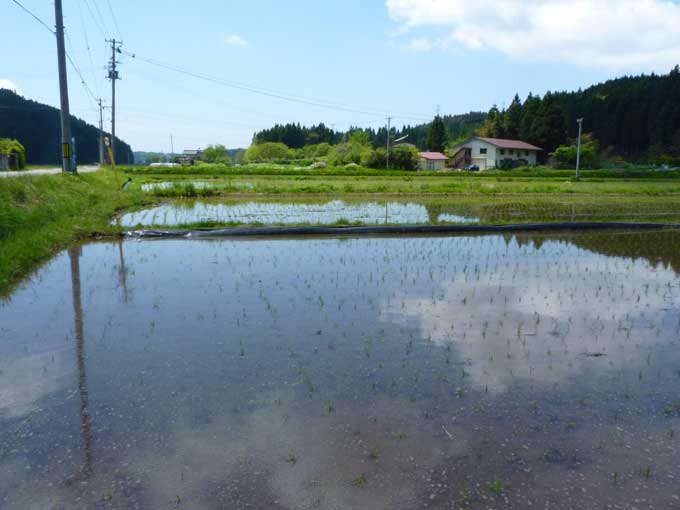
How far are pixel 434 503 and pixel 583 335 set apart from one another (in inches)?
120

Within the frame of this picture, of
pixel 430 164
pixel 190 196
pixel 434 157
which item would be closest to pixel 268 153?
pixel 430 164

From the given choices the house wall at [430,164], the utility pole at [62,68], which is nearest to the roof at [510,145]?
the house wall at [430,164]

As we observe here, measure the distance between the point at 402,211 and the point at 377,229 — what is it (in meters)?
4.79

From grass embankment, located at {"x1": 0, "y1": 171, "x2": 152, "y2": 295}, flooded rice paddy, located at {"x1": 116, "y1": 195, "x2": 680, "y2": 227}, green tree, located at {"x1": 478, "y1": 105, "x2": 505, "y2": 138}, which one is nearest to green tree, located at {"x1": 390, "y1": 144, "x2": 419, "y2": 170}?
green tree, located at {"x1": 478, "y1": 105, "x2": 505, "y2": 138}

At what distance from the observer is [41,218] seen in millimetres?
10359

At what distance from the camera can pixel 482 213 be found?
15.3 m

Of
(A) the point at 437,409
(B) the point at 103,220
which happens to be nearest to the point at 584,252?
(A) the point at 437,409

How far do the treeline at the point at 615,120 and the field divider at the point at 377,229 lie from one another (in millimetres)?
45738

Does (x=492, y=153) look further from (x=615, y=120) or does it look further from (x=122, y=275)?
(x=122, y=275)

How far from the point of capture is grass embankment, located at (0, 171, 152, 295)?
7520 millimetres

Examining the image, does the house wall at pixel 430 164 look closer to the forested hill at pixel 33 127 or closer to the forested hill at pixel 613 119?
the forested hill at pixel 613 119

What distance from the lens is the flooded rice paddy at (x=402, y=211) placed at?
42.5 feet

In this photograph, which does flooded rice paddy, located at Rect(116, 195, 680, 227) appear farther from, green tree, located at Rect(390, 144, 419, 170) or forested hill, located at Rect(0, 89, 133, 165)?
forested hill, located at Rect(0, 89, 133, 165)

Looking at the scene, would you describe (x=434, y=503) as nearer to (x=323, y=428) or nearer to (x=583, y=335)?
(x=323, y=428)
